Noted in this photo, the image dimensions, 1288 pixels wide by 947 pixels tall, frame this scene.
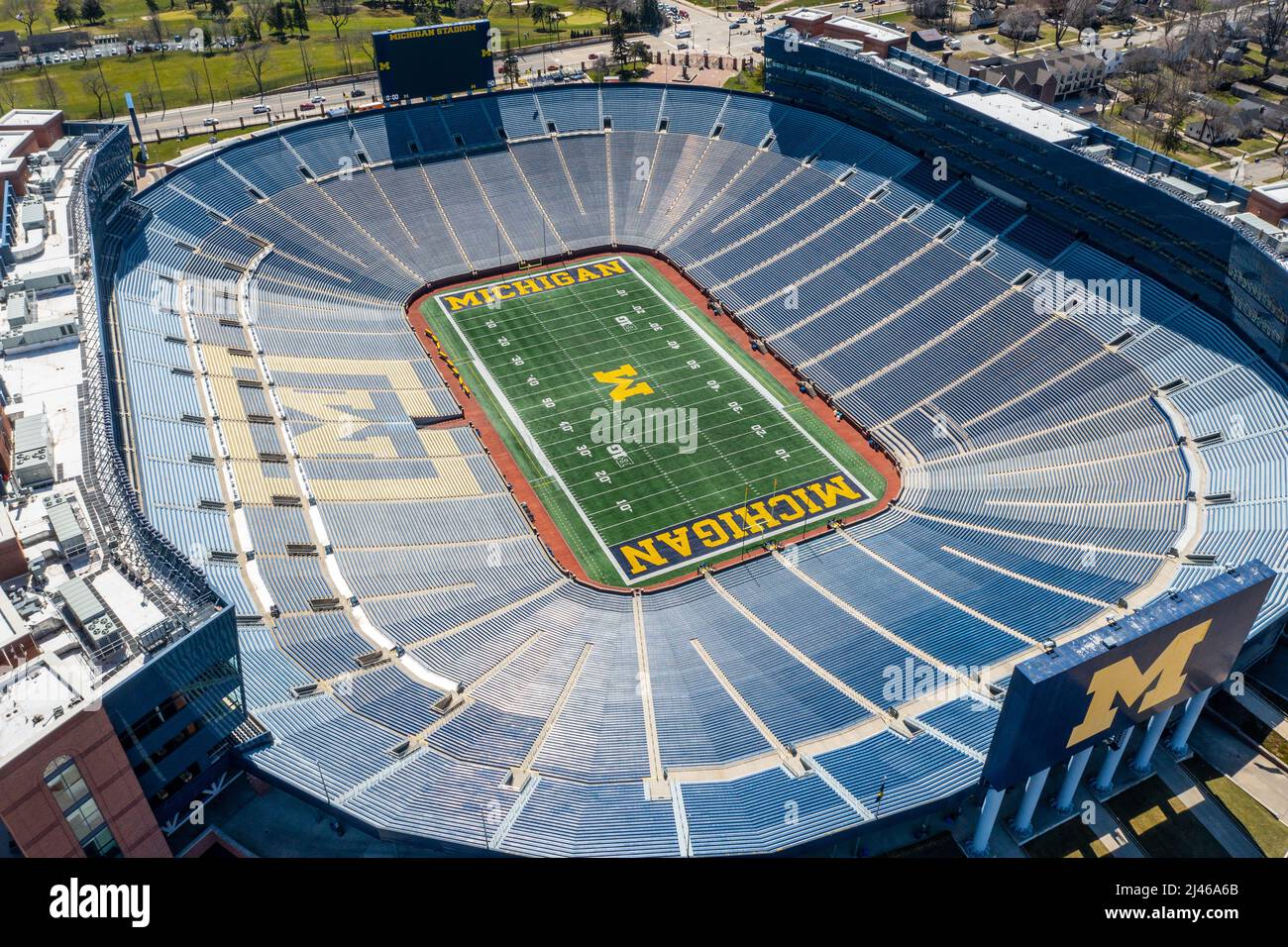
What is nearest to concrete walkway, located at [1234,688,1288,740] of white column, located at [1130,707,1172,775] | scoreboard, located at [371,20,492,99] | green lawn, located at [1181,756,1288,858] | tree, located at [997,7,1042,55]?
green lawn, located at [1181,756,1288,858]

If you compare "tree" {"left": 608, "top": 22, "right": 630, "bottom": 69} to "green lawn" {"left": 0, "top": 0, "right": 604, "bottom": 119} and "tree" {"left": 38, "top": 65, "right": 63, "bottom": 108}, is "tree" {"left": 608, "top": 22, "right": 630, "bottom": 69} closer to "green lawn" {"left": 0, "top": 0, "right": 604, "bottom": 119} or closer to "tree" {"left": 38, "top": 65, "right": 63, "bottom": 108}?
"green lawn" {"left": 0, "top": 0, "right": 604, "bottom": 119}

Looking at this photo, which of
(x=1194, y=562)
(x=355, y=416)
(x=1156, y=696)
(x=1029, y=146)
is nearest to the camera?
(x=1156, y=696)

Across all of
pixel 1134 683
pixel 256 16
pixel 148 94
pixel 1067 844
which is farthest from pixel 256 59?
pixel 1067 844

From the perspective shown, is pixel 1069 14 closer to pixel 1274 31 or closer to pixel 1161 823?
pixel 1274 31

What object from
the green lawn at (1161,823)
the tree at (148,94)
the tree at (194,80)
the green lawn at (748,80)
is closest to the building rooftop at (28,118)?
the tree at (148,94)

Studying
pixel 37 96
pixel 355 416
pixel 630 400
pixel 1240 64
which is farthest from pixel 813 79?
pixel 37 96

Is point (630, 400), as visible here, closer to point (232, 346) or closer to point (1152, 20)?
point (232, 346)
